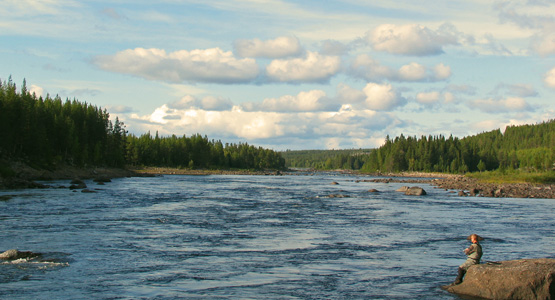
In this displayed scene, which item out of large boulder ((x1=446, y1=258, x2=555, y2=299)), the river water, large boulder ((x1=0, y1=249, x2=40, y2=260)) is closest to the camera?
large boulder ((x1=446, y1=258, x2=555, y2=299))

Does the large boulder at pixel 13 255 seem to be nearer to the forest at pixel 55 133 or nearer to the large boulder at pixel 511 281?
the large boulder at pixel 511 281

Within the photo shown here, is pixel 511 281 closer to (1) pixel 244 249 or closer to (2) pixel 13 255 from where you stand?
(1) pixel 244 249

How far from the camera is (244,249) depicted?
25109 millimetres

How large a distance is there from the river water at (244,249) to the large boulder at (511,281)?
36.7 inches

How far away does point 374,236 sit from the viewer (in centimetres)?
3005

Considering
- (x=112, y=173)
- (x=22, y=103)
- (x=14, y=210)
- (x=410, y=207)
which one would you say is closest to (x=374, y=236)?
(x=410, y=207)

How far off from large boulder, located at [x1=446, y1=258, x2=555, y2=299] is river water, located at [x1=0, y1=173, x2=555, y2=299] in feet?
3.06

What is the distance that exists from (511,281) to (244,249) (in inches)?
490

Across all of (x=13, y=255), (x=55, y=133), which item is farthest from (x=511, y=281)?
(x=55, y=133)

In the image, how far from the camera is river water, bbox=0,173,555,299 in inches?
690

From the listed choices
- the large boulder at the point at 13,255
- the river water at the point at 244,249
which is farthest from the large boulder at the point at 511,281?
the large boulder at the point at 13,255

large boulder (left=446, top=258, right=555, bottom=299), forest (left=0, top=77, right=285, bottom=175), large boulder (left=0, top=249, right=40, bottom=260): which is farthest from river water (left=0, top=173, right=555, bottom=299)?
forest (left=0, top=77, right=285, bottom=175)

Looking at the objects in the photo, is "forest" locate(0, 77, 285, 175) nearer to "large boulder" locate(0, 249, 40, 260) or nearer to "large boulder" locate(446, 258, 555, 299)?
"large boulder" locate(0, 249, 40, 260)

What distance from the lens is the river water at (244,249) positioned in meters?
17.5
